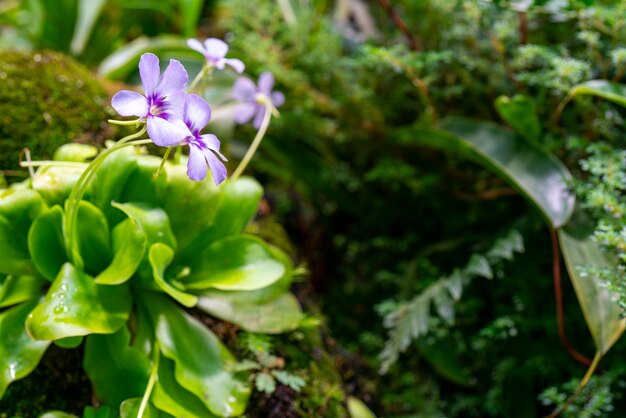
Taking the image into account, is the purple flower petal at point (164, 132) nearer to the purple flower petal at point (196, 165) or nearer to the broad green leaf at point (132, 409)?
the purple flower petal at point (196, 165)

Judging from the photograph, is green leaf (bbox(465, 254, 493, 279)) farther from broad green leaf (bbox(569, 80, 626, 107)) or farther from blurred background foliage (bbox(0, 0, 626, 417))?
broad green leaf (bbox(569, 80, 626, 107))

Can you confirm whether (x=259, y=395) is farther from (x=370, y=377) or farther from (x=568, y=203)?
(x=568, y=203)

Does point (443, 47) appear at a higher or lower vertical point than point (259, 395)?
higher

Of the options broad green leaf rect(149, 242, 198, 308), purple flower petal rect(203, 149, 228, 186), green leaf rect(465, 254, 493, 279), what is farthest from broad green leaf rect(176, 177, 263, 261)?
green leaf rect(465, 254, 493, 279)

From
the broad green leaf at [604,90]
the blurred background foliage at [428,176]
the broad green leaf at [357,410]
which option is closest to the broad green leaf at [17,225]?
the blurred background foliage at [428,176]

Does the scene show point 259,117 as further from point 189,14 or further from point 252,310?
point 189,14

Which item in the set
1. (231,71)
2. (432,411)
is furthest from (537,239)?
(231,71)
